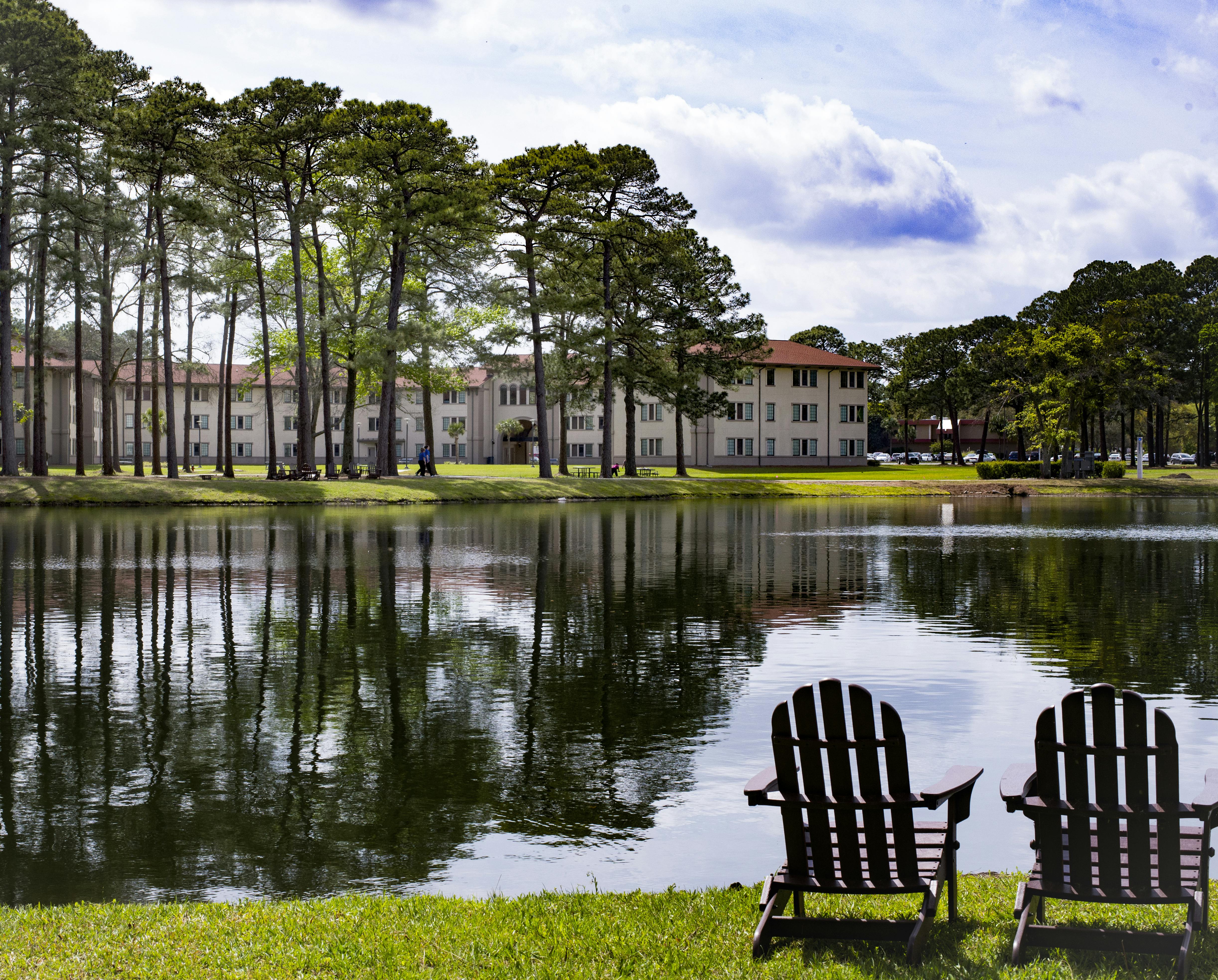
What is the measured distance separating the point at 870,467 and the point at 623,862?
90.8m

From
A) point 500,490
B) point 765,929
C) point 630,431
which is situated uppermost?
point 630,431

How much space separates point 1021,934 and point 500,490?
1893 inches

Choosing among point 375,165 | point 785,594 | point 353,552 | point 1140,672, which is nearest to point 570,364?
point 375,165

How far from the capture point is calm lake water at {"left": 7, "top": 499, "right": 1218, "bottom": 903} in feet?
23.4

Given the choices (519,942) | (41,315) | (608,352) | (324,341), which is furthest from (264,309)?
(519,942)

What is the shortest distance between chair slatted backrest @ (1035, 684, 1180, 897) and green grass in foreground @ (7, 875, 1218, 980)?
1.24ft

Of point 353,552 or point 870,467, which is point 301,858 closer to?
point 353,552

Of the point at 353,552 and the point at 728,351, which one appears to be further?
the point at 728,351

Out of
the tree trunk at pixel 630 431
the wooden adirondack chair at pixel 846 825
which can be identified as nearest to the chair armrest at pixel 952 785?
the wooden adirondack chair at pixel 846 825

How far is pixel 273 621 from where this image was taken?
15.9 metres

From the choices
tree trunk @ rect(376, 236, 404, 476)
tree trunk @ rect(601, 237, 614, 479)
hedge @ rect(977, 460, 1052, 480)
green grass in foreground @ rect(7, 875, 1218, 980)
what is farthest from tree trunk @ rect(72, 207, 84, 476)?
hedge @ rect(977, 460, 1052, 480)

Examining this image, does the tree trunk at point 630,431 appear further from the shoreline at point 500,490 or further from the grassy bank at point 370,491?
the grassy bank at point 370,491

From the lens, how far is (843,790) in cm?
525

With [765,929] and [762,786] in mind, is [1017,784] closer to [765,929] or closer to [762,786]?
[762,786]
